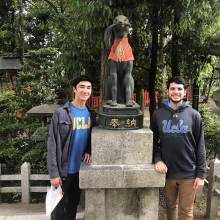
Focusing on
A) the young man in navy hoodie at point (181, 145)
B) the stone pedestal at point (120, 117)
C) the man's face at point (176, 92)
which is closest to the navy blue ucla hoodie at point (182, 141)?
the young man in navy hoodie at point (181, 145)

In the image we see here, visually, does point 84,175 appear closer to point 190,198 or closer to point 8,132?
point 190,198

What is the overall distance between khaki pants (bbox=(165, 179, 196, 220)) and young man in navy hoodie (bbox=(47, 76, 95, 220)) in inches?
38.5

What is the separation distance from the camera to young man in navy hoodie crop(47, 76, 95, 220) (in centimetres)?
365

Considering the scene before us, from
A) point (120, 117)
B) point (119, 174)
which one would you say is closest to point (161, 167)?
point (119, 174)

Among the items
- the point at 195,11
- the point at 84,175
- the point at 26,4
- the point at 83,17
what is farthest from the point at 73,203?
the point at 26,4

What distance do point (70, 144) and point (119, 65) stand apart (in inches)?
43.9

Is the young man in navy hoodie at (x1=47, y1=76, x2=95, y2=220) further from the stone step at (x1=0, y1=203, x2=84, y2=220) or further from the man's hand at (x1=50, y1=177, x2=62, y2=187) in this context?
the stone step at (x1=0, y1=203, x2=84, y2=220)

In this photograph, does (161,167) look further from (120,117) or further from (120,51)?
(120,51)

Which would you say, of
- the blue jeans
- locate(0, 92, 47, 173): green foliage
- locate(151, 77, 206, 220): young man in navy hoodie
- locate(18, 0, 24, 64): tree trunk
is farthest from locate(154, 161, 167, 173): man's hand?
locate(18, 0, 24, 64): tree trunk

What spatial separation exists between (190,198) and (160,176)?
0.39m

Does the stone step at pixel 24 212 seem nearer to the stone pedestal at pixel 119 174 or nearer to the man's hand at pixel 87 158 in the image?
the stone pedestal at pixel 119 174

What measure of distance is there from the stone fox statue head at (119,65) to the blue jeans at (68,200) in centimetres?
98

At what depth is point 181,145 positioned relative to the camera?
365cm

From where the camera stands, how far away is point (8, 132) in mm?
8766
